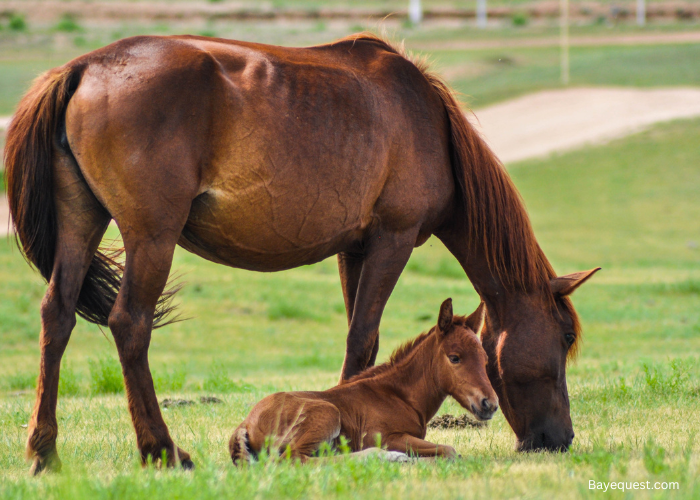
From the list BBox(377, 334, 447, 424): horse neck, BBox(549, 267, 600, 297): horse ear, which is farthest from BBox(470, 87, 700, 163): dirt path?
BBox(377, 334, 447, 424): horse neck

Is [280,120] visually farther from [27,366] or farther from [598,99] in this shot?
[598,99]

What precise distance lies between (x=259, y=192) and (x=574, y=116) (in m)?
32.2

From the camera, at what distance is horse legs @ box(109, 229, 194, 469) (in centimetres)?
432

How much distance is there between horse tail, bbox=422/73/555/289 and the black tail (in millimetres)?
2479

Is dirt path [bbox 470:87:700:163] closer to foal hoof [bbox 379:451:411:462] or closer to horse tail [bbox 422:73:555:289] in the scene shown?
horse tail [bbox 422:73:555:289]

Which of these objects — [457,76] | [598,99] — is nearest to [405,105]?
[598,99]

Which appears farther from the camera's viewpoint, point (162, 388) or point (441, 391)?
point (162, 388)

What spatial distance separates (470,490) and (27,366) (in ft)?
30.6

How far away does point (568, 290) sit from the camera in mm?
5320

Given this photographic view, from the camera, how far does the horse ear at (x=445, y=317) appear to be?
16.0ft

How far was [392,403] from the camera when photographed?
16.4 feet

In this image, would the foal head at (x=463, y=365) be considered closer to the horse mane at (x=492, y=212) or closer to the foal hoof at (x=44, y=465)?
the horse mane at (x=492, y=212)

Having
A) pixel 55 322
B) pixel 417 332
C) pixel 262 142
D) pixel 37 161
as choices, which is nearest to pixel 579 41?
pixel 417 332

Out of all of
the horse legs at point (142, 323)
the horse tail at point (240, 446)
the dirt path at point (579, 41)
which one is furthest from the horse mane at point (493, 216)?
the dirt path at point (579, 41)
